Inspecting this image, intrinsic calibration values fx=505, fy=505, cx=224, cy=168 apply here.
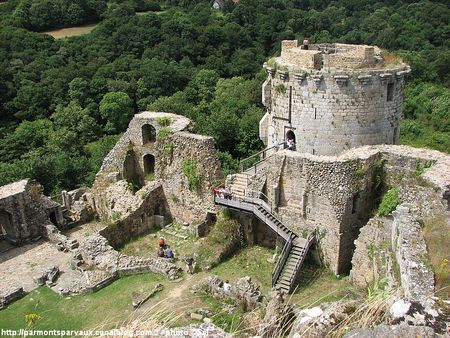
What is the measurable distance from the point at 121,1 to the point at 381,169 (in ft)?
220

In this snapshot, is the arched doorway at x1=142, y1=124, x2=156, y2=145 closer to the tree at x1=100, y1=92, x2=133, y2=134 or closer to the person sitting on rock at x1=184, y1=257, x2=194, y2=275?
→ the person sitting on rock at x1=184, y1=257, x2=194, y2=275

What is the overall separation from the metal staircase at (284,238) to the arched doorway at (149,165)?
5.76 m

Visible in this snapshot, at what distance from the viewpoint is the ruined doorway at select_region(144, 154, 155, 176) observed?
24219 mm

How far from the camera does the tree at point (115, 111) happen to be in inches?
1857

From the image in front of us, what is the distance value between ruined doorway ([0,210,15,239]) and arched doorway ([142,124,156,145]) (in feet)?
22.1

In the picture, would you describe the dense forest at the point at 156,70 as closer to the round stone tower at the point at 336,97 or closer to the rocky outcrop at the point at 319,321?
the round stone tower at the point at 336,97

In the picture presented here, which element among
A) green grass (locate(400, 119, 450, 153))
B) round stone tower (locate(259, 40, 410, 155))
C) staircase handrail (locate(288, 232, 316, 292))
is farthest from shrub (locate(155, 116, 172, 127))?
green grass (locate(400, 119, 450, 153))

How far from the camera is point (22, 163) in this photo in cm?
2955

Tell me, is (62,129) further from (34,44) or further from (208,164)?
(208,164)

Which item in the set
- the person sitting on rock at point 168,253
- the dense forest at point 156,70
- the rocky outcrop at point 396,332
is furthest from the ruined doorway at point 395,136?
the rocky outcrop at point 396,332

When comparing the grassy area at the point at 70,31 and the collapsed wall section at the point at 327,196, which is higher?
the grassy area at the point at 70,31

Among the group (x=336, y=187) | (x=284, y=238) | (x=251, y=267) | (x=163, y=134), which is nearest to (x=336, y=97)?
(x=336, y=187)

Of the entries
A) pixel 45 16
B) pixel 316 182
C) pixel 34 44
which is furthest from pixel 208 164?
pixel 45 16

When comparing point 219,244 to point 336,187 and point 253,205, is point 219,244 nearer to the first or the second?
point 253,205
